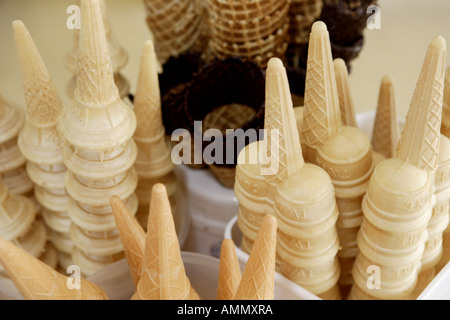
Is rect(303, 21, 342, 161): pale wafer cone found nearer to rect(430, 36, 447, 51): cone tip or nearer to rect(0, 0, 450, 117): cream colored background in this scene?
rect(430, 36, 447, 51): cone tip

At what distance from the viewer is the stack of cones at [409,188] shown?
0.39m

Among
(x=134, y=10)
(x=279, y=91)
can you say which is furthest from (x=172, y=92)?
(x=134, y=10)

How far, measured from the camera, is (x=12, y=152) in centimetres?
55

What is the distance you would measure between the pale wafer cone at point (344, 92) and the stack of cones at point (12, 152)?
0.30 m

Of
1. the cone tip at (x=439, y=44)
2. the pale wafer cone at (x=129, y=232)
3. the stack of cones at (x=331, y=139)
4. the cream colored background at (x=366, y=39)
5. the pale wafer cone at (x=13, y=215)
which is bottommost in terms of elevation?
the cream colored background at (x=366, y=39)

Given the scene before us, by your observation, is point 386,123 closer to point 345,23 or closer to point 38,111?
point 345,23

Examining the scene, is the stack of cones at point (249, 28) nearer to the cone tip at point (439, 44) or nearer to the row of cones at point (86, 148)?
the row of cones at point (86, 148)

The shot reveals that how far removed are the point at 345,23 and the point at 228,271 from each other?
28 cm

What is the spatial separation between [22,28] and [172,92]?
0.18 metres

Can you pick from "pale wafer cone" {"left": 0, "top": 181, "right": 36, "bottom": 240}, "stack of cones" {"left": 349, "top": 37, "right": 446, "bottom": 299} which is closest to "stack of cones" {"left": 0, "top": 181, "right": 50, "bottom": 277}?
"pale wafer cone" {"left": 0, "top": 181, "right": 36, "bottom": 240}

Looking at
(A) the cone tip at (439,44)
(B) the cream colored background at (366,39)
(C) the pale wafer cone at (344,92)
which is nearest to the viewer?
(A) the cone tip at (439,44)

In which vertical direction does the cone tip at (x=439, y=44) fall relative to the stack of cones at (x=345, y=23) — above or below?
above

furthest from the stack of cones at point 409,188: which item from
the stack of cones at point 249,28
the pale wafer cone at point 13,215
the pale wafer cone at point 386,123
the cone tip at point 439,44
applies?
the pale wafer cone at point 13,215
